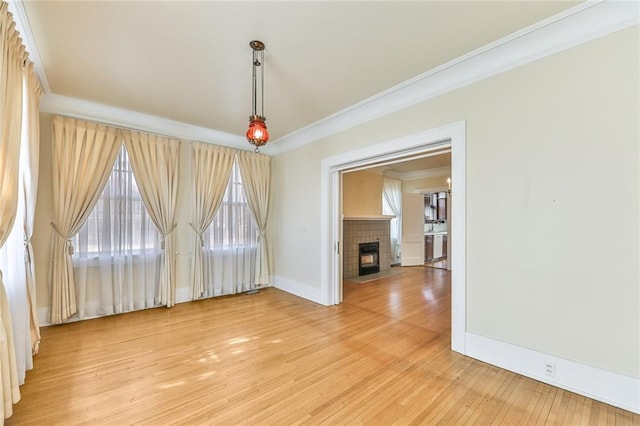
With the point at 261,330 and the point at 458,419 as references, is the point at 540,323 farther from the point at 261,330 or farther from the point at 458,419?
the point at 261,330

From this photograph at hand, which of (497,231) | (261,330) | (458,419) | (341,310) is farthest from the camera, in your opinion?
(341,310)

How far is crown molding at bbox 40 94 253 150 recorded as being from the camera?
11.2 feet

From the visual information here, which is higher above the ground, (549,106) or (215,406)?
(549,106)

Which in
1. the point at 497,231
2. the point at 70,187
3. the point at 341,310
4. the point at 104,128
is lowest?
the point at 341,310

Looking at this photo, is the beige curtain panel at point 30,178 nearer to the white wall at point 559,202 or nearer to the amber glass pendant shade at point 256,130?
the amber glass pendant shade at point 256,130

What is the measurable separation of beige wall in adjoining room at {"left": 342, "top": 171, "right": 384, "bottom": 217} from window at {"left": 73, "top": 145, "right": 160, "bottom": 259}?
4.01 m

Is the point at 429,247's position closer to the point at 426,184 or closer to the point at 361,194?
the point at 426,184

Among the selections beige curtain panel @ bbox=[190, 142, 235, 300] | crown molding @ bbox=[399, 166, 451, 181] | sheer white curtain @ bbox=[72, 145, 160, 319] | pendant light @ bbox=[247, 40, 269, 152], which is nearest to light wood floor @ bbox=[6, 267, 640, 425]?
sheer white curtain @ bbox=[72, 145, 160, 319]

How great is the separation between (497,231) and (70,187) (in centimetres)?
495

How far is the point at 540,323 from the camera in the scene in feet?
7.28

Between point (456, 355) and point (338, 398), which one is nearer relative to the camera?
point (338, 398)

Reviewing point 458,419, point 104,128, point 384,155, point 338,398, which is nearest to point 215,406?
point 338,398

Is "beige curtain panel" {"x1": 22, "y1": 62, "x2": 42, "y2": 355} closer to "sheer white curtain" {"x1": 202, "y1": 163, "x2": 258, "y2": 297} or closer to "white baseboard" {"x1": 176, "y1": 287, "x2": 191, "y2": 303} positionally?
"white baseboard" {"x1": 176, "y1": 287, "x2": 191, "y2": 303}

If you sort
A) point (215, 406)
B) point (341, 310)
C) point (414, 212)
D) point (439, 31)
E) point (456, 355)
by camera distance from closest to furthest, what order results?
point (215, 406)
point (439, 31)
point (456, 355)
point (341, 310)
point (414, 212)
